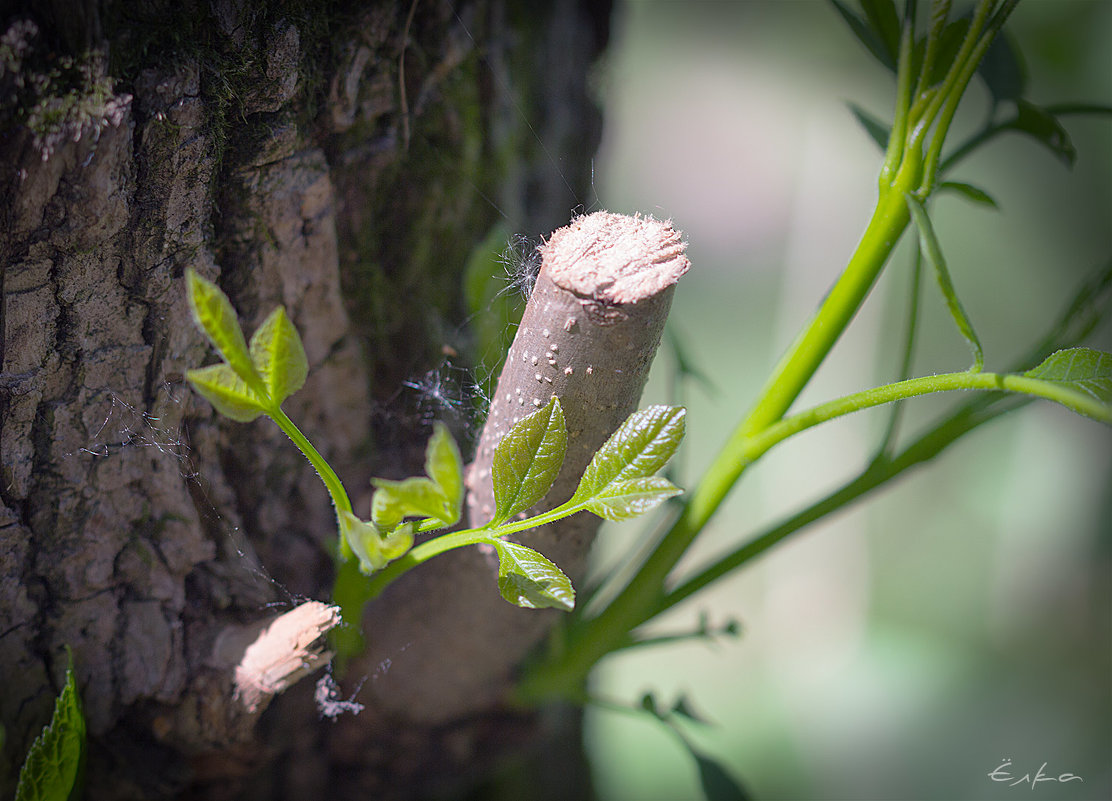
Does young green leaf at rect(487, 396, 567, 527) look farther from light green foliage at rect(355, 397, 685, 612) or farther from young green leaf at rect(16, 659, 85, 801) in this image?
young green leaf at rect(16, 659, 85, 801)

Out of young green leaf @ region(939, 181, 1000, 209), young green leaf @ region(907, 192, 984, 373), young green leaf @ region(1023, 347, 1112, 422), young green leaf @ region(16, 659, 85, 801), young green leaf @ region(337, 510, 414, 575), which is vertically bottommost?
young green leaf @ region(16, 659, 85, 801)

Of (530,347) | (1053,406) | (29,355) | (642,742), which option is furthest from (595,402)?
(1053,406)

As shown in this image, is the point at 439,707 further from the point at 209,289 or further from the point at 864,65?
the point at 864,65
